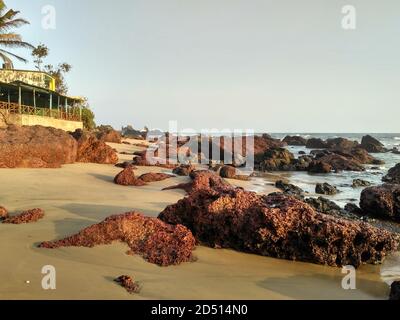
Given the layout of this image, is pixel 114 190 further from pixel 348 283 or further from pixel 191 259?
pixel 348 283

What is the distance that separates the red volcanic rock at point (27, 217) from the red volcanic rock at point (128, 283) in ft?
9.85

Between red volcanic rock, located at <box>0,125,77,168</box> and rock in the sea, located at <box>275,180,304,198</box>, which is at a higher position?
red volcanic rock, located at <box>0,125,77,168</box>

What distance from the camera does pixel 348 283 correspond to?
530 centimetres

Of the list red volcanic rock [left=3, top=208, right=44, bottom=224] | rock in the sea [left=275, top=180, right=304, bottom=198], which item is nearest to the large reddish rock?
red volcanic rock [left=3, top=208, right=44, bottom=224]

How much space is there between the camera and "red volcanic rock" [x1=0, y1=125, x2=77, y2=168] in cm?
1440

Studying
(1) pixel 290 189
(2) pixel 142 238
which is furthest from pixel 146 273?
(1) pixel 290 189

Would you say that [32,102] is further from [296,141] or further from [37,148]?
[296,141]

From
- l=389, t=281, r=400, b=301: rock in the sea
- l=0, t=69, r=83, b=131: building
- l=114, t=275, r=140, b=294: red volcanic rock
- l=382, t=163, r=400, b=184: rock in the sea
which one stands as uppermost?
l=0, t=69, r=83, b=131: building

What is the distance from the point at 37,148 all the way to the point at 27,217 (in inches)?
360

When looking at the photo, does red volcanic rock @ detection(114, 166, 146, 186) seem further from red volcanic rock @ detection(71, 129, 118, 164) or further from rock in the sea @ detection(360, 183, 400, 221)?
rock in the sea @ detection(360, 183, 400, 221)

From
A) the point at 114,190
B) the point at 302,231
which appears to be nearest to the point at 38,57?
the point at 114,190

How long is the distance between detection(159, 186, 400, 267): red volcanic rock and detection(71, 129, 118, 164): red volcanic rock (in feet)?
42.3

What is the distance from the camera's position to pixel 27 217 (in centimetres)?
685

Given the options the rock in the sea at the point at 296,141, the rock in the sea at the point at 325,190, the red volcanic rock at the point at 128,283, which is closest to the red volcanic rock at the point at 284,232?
the red volcanic rock at the point at 128,283
